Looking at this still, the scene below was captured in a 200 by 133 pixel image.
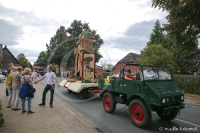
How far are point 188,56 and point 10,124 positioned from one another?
2980 cm

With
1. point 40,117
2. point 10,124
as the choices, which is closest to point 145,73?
point 40,117

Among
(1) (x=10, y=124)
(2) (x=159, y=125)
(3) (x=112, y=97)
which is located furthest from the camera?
(3) (x=112, y=97)

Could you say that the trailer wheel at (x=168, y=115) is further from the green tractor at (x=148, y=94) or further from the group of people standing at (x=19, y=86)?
the group of people standing at (x=19, y=86)

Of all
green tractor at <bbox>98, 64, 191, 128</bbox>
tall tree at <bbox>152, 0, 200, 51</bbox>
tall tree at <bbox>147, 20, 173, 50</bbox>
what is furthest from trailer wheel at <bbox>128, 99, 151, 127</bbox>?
tall tree at <bbox>147, 20, 173, 50</bbox>

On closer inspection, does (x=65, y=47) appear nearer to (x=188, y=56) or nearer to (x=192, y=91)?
(x=188, y=56)

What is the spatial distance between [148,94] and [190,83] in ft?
30.7

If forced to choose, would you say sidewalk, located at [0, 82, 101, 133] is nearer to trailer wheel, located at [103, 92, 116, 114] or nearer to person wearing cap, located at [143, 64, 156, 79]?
trailer wheel, located at [103, 92, 116, 114]

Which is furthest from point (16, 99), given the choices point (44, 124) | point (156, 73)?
point (156, 73)

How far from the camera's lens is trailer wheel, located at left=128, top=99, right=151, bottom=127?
519cm

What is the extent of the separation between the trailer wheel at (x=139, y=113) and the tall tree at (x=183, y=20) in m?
5.51

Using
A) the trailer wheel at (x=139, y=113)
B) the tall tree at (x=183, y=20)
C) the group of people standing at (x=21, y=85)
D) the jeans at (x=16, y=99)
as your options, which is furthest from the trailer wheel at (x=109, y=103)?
the tall tree at (x=183, y=20)

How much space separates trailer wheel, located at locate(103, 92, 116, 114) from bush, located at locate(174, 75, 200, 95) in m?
8.34

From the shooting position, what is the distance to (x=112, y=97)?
699cm

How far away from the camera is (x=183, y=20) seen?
8945 mm
